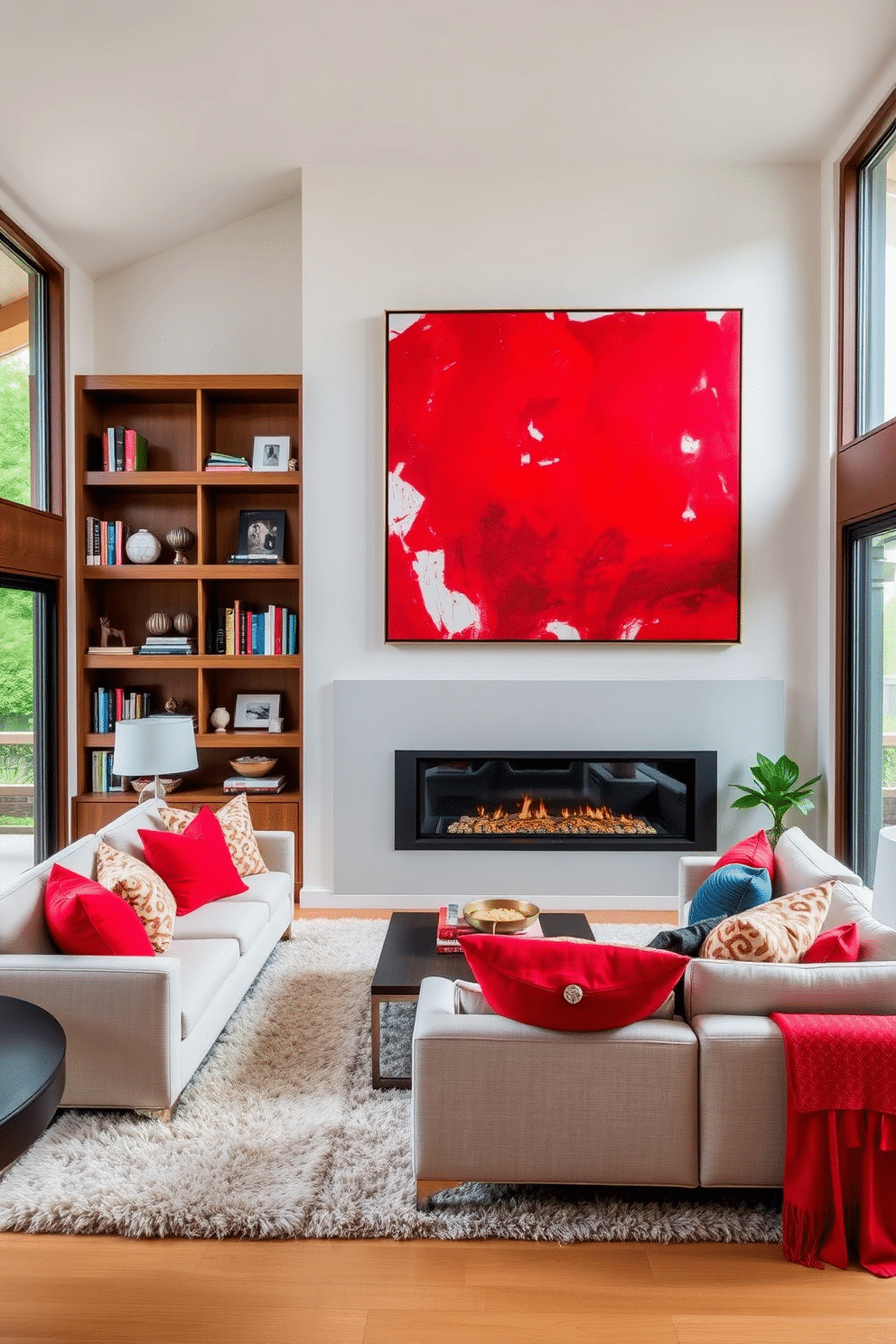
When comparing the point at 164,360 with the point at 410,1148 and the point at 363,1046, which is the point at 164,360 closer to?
the point at 363,1046

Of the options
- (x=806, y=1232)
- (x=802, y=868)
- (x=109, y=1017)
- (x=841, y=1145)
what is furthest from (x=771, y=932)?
(x=109, y=1017)

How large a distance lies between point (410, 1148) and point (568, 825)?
98.4 inches

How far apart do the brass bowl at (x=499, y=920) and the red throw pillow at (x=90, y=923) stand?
1.08 meters

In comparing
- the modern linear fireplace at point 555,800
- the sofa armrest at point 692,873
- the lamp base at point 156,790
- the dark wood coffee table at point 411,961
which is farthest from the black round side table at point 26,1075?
the modern linear fireplace at point 555,800

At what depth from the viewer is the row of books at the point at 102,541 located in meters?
4.79

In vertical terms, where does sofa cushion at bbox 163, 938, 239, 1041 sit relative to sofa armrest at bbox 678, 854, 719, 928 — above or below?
below

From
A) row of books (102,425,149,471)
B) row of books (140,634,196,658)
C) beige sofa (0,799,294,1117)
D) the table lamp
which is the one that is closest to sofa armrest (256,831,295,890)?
the table lamp

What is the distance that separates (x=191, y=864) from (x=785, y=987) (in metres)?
2.18

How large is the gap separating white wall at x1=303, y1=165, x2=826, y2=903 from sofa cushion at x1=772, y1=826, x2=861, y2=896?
60.4 inches

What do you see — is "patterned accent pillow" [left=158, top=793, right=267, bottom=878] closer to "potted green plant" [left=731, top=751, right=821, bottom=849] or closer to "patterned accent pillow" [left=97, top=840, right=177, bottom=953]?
"patterned accent pillow" [left=97, top=840, right=177, bottom=953]

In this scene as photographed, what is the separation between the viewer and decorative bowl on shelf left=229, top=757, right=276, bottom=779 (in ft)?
15.6

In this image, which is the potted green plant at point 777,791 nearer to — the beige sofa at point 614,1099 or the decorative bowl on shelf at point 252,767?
the beige sofa at point 614,1099

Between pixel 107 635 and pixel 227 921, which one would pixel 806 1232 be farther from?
pixel 107 635

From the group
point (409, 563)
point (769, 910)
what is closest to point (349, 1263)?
point (769, 910)
